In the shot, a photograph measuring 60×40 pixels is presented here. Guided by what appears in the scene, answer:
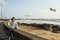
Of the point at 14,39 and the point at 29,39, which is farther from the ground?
the point at 29,39

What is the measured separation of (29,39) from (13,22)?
4.71m

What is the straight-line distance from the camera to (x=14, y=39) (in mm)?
12234

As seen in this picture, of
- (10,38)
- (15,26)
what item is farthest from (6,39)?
(15,26)

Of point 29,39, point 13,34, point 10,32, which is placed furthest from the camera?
point 13,34

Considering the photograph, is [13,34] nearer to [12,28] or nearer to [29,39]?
[12,28]

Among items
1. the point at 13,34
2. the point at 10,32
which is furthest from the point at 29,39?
the point at 13,34

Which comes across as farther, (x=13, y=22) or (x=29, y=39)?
(x=13, y=22)

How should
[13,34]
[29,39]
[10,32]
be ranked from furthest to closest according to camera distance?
1. [13,34]
2. [10,32]
3. [29,39]

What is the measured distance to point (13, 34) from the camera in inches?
509

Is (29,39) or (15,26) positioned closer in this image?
(29,39)

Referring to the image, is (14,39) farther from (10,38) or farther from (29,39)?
(29,39)

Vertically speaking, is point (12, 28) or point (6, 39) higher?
point (12, 28)

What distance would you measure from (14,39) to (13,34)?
30.1 inches

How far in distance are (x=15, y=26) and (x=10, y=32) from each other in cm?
107
